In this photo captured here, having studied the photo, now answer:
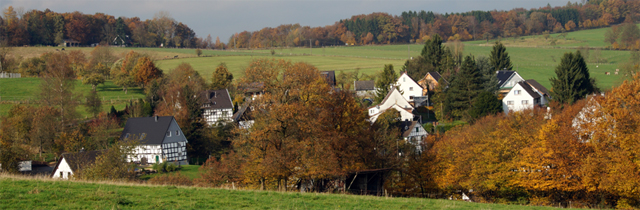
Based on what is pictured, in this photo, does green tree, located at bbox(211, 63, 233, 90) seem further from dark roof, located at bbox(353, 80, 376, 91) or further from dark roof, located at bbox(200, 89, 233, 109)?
dark roof, located at bbox(353, 80, 376, 91)

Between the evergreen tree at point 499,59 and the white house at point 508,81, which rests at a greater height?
the evergreen tree at point 499,59

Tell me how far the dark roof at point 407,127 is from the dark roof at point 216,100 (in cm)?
2348

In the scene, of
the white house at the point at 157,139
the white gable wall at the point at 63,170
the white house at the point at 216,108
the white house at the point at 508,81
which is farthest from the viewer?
the white house at the point at 508,81

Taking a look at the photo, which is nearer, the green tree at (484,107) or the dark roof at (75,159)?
the dark roof at (75,159)

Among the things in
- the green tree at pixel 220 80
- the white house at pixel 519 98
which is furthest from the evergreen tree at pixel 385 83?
the green tree at pixel 220 80

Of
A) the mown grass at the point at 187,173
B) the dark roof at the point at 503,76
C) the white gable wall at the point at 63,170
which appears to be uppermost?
the dark roof at the point at 503,76

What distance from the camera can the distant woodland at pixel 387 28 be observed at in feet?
452

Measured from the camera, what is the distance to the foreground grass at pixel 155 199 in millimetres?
14125

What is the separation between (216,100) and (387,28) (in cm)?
9120

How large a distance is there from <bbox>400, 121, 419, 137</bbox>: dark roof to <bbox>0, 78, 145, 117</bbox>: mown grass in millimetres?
37562

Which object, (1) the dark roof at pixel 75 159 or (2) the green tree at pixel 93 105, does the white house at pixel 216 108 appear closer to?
(2) the green tree at pixel 93 105

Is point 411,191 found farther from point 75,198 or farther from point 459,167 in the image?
point 75,198

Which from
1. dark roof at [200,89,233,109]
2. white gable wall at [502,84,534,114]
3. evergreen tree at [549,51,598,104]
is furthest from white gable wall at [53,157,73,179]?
evergreen tree at [549,51,598,104]

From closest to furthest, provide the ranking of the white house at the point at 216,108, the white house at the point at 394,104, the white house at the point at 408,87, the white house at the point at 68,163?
the white house at the point at 68,163 < the white house at the point at 394,104 < the white house at the point at 216,108 < the white house at the point at 408,87
